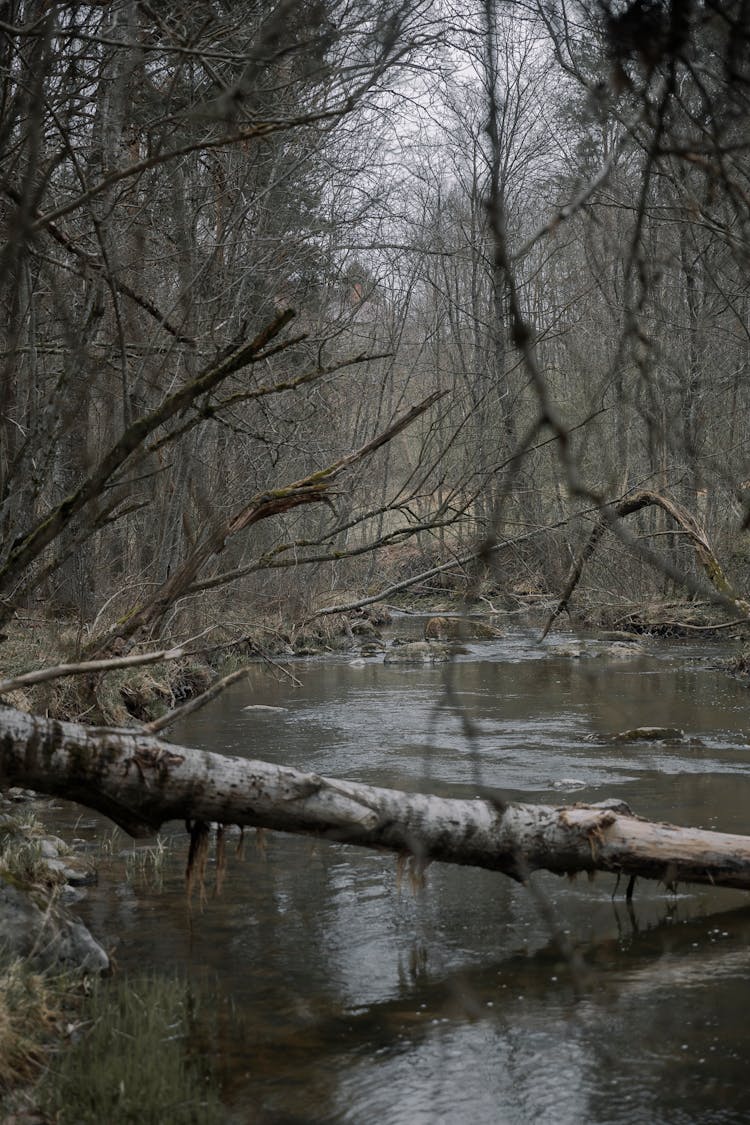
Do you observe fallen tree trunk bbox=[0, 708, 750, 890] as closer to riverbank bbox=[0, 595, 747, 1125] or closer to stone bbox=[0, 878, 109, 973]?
stone bbox=[0, 878, 109, 973]

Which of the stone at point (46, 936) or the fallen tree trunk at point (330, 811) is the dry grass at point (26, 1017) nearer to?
the stone at point (46, 936)

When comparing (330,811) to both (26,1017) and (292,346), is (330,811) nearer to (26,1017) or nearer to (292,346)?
(26,1017)

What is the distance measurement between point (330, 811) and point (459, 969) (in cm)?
106

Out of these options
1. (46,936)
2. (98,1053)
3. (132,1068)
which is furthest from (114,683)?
(132,1068)

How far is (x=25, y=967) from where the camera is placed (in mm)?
4992

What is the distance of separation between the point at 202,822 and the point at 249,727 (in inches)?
264

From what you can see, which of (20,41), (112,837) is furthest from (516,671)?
(20,41)

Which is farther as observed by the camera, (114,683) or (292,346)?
(114,683)

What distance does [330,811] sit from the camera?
530 cm

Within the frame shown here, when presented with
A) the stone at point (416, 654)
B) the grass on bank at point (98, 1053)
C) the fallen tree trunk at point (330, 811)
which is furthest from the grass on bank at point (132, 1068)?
the stone at point (416, 654)

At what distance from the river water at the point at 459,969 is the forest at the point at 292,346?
0.84 ft

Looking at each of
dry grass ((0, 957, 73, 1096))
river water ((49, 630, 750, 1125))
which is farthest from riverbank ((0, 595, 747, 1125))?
river water ((49, 630, 750, 1125))

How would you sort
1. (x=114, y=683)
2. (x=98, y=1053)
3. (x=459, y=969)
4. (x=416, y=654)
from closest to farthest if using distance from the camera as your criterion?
(x=98, y=1053) < (x=459, y=969) < (x=114, y=683) < (x=416, y=654)

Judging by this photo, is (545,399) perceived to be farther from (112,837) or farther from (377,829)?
(112,837)
